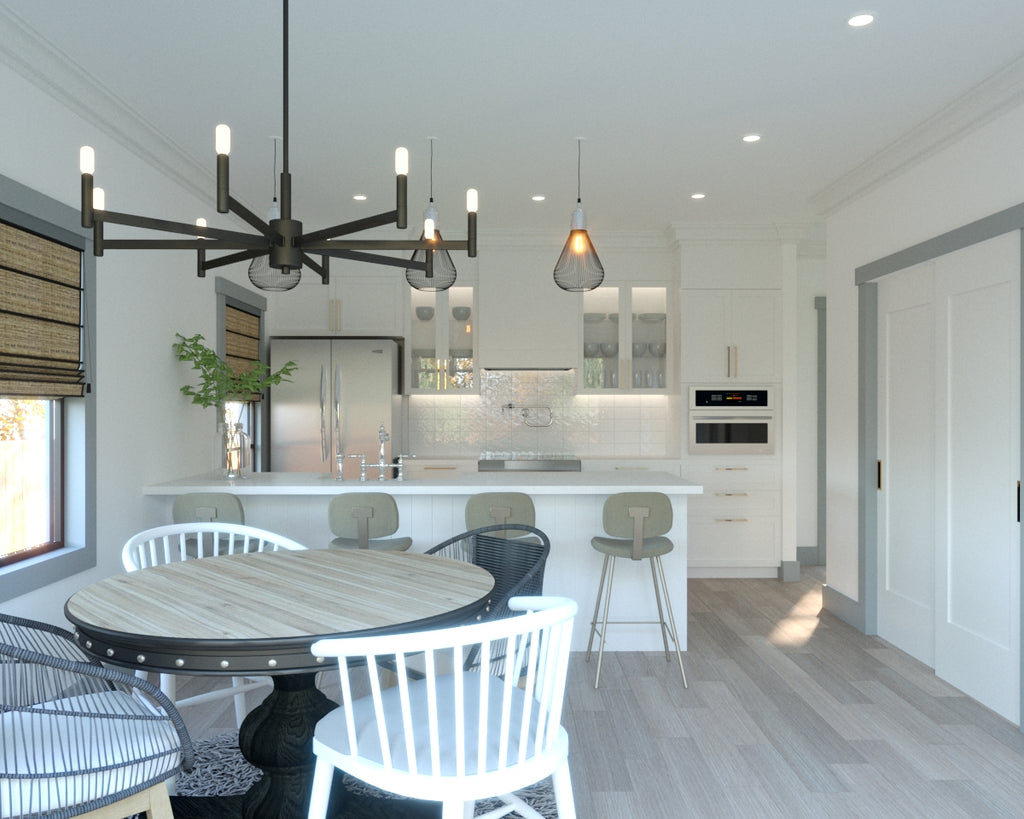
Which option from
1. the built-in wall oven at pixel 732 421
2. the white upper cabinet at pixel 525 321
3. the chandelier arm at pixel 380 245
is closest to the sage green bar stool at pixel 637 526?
the chandelier arm at pixel 380 245

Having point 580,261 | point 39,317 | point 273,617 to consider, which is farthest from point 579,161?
point 273,617

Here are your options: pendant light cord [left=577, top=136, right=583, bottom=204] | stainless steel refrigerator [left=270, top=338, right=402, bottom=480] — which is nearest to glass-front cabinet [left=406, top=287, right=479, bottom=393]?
stainless steel refrigerator [left=270, top=338, right=402, bottom=480]

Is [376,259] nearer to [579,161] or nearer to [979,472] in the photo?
[579,161]

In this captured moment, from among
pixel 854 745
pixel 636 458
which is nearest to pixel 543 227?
pixel 636 458

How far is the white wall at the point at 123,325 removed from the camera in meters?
3.00

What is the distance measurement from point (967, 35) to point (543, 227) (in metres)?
3.42

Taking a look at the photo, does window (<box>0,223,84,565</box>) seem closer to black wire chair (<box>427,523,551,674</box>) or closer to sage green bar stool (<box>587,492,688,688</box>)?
black wire chair (<box>427,523,551,674</box>)

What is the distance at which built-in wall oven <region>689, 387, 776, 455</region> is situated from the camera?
5852mm

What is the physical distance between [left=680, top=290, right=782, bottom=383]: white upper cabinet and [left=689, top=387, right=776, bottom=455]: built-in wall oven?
13cm

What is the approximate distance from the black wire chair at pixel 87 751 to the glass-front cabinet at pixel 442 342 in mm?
4363

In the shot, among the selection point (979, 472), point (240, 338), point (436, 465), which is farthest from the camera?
point (436, 465)

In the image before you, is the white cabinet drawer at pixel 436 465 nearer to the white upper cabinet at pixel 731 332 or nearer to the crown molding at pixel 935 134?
the white upper cabinet at pixel 731 332

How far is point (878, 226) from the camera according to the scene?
14.0ft

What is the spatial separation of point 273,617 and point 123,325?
2.45 metres
